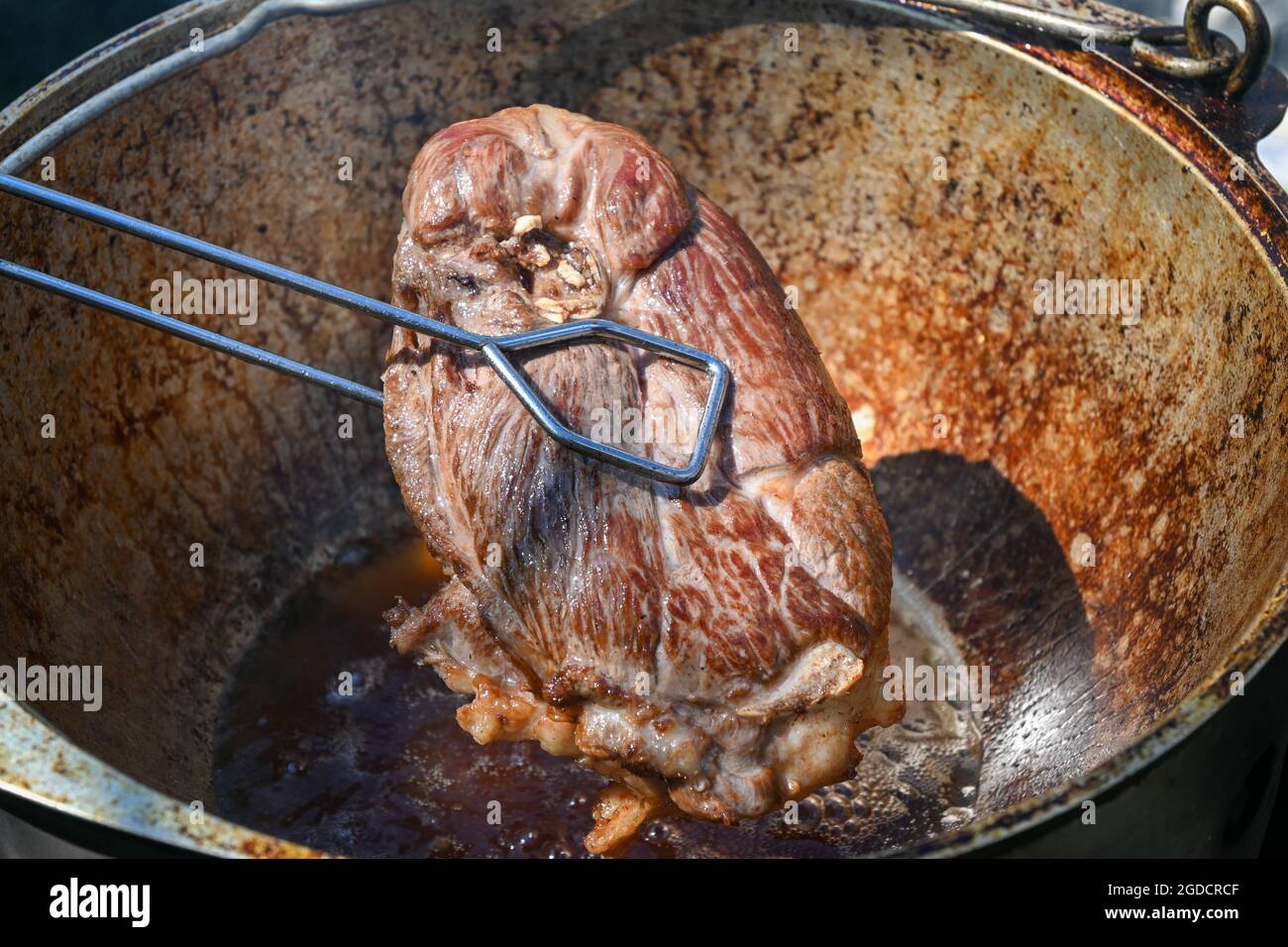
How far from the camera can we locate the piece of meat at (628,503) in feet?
7.64

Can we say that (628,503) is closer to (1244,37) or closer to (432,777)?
(432,777)

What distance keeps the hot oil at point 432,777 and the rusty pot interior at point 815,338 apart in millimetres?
43

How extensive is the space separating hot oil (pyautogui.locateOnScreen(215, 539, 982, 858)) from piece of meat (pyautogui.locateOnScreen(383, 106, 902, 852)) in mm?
598

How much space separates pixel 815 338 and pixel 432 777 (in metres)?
1.88

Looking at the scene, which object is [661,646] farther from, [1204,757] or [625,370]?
[1204,757]

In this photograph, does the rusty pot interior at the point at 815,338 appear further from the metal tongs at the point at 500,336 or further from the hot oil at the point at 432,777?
the metal tongs at the point at 500,336

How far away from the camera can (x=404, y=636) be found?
2.61 meters

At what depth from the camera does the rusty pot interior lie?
117 inches

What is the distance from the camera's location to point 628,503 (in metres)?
2.38

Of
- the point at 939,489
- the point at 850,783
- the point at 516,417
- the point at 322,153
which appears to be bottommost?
the point at 850,783

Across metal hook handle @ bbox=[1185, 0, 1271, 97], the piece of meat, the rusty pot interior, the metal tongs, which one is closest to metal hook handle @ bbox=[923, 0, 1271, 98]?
metal hook handle @ bbox=[1185, 0, 1271, 97]
